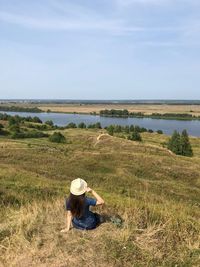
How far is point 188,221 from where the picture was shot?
A: 866 cm

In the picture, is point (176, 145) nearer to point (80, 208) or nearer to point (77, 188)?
point (80, 208)

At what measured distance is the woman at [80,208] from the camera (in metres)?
7.76

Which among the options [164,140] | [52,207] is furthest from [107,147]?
[52,207]

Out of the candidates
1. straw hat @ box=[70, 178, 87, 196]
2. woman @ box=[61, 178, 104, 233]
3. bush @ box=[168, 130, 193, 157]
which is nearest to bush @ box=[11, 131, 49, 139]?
bush @ box=[168, 130, 193, 157]

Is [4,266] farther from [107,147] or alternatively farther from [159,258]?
[107,147]

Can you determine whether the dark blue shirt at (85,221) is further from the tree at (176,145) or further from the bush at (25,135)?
the tree at (176,145)

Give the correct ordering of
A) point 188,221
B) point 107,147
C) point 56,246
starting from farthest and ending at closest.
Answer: point 107,147, point 188,221, point 56,246

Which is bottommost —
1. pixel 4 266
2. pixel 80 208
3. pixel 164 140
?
pixel 164 140

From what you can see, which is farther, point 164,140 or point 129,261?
point 164,140

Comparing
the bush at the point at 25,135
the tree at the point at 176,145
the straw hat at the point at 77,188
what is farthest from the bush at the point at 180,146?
the straw hat at the point at 77,188

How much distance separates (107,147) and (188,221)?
49.3 metres

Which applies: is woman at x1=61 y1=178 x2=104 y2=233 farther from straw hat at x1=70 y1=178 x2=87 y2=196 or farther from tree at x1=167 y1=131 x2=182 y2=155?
tree at x1=167 y1=131 x2=182 y2=155

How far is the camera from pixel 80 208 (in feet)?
26.1

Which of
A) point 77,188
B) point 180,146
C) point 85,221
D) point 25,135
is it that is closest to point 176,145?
point 180,146
